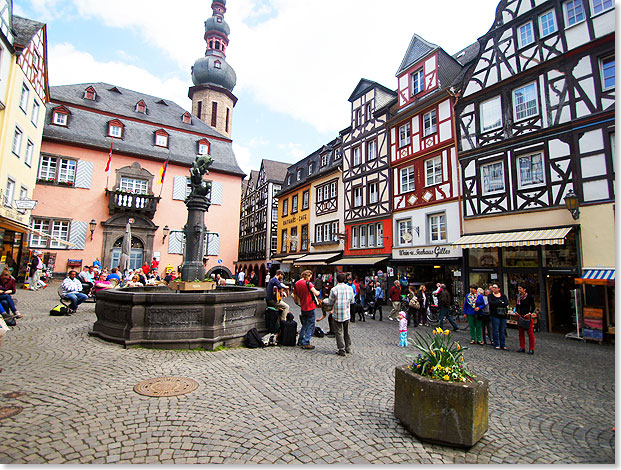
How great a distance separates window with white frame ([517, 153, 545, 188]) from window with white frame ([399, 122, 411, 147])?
711 centimetres

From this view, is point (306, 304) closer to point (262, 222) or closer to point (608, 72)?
point (608, 72)

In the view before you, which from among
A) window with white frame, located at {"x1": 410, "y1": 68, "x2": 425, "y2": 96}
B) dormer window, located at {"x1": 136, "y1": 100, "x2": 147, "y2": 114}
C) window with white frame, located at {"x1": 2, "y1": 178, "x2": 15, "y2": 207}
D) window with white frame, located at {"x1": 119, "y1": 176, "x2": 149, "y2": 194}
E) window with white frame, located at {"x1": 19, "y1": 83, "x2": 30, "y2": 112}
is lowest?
window with white frame, located at {"x1": 2, "y1": 178, "x2": 15, "y2": 207}

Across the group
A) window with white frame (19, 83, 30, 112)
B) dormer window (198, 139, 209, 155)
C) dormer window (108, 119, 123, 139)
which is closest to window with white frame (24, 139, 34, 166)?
window with white frame (19, 83, 30, 112)

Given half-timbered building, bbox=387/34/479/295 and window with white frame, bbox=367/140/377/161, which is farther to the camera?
window with white frame, bbox=367/140/377/161

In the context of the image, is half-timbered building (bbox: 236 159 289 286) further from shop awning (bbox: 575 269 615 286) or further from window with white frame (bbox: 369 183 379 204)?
shop awning (bbox: 575 269 615 286)

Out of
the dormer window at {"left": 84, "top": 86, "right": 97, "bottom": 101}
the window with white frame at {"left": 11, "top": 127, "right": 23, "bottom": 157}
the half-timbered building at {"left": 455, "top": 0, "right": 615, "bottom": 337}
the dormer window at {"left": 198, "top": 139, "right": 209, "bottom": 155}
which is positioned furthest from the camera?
the dormer window at {"left": 198, "top": 139, "right": 209, "bottom": 155}

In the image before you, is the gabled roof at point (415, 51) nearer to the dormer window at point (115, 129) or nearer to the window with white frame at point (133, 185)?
the window with white frame at point (133, 185)

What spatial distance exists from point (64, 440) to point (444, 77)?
20453 millimetres

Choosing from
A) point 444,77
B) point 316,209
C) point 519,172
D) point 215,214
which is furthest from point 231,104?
point 519,172

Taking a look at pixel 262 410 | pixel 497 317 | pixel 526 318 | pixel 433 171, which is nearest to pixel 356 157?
pixel 433 171

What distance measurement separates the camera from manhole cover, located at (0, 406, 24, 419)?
368 cm

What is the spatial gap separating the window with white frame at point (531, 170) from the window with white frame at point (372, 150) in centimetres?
972

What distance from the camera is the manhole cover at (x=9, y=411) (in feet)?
12.1

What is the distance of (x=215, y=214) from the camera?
29312mm
